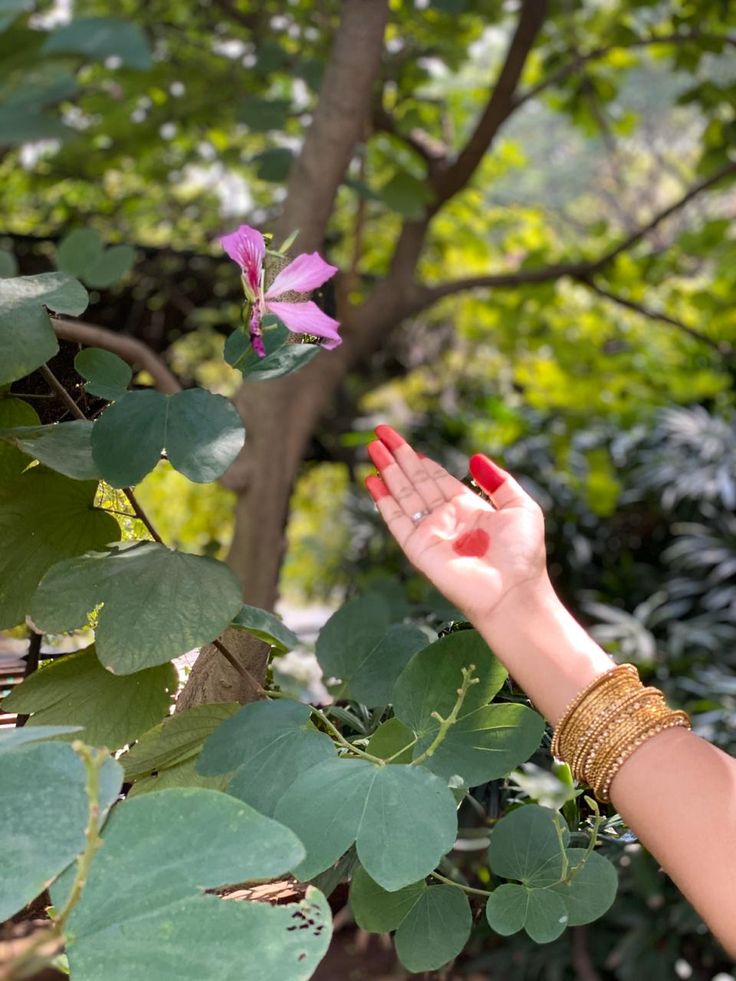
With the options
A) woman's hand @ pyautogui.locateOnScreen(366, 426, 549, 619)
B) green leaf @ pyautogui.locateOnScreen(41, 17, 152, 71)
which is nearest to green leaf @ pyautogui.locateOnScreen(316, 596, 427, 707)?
woman's hand @ pyautogui.locateOnScreen(366, 426, 549, 619)

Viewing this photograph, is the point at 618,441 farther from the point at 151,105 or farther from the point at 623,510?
the point at 151,105

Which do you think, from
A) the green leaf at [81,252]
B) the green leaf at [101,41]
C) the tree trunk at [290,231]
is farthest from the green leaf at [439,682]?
the tree trunk at [290,231]

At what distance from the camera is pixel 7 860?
0.28m

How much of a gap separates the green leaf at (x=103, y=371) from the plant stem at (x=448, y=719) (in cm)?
19

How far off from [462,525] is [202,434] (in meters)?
0.16

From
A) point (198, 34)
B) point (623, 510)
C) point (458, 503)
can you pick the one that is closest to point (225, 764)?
point (458, 503)

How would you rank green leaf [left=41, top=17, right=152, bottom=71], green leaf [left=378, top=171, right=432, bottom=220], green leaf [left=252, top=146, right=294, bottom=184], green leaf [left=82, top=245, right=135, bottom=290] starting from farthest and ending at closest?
green leaf [left=378, top=171, right=432, bottom=220]
green leaf [left=252, top=146, right=294, bottom=184]
green leaf [left=82, top=245, right=135, bottom=290]
green leaf [left=41, top=17, right=152, bottom=71]

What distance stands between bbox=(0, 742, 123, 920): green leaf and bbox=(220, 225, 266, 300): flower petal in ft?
0.72

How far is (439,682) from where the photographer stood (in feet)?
1.37

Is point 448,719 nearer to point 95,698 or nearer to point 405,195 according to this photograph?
point 95,698

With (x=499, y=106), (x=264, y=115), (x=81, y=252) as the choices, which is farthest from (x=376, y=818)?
(x=499, y=106)

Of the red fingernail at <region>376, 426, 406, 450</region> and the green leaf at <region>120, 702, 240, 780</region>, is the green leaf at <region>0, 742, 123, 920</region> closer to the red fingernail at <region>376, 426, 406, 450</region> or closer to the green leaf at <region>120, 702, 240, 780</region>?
the green leaf at <region>120, 702, 240, 780</region>

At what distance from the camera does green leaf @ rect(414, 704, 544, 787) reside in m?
0.39

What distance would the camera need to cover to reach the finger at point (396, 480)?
520 mm
